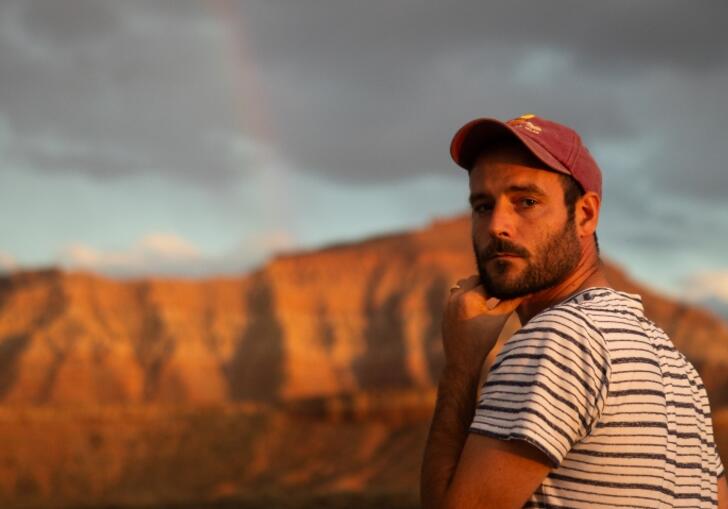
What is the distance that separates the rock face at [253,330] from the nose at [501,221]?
71291mm

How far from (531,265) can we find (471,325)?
0.86 feet

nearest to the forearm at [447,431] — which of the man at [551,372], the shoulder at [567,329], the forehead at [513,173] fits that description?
the man at [551,372]

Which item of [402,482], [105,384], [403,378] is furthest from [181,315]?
[402,482]

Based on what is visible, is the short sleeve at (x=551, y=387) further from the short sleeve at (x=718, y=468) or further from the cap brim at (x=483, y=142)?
the short sleeve at (x=718, y=468)

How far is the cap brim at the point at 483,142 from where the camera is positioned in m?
2.70

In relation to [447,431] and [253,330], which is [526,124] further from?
[253,330]

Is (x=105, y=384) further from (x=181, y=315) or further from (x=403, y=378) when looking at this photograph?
(x=403, y=378)

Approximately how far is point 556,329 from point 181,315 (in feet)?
291

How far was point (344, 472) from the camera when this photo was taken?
48.0 m

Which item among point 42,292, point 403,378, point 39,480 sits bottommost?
point 39,480

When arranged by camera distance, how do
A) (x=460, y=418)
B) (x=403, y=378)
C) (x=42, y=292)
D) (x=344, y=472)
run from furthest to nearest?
1. (x=42, y=292)
2. (x=403, y=378)
3. (x=344, y=472)
4. (x=460, y=418)

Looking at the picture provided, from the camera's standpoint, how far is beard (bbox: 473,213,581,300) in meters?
2.81

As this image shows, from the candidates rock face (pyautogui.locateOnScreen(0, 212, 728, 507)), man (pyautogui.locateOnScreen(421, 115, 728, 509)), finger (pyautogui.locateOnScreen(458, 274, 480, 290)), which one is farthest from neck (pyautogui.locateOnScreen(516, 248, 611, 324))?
rock face (pyautogui.locateOnScreen(0, 212, 728, 507))

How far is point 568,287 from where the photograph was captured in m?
2.90
